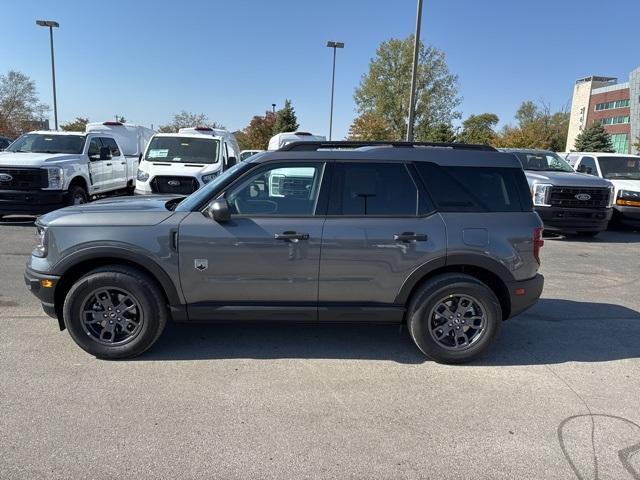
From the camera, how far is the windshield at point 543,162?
12406mm

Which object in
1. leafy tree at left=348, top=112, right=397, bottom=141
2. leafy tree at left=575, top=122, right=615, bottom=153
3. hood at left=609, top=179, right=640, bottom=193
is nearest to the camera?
hood at left=609, top=179, right=640, bottom=193

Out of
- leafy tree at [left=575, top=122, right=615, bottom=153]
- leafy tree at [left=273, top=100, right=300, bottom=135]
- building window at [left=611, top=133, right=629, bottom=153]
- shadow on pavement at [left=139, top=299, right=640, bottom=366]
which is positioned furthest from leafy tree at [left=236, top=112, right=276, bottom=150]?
building window at [left=611, top=133, right=629, bottom=153]

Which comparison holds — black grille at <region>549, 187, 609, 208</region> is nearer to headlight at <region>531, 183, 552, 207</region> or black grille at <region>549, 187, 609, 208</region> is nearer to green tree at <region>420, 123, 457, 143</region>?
headlight at <region>531, 183, 552, 207</region>

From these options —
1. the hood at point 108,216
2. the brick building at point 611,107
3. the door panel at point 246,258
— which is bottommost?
the door panel at point 246,258

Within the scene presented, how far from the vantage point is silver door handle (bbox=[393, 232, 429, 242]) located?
4.01 meters

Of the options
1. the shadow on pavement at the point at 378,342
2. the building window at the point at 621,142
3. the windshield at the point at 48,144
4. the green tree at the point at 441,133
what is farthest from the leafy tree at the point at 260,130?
the building window at the point at 621,142

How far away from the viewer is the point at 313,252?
13.1 feet

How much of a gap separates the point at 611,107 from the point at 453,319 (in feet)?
306

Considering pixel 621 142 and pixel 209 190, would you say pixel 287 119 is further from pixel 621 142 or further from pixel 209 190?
pixel 621 142

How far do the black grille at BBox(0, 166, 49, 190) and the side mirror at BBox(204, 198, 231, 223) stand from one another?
25.7 feet

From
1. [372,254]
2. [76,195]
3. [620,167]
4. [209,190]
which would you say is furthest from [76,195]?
[620,167]

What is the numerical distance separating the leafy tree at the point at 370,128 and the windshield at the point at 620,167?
29768 millimetres

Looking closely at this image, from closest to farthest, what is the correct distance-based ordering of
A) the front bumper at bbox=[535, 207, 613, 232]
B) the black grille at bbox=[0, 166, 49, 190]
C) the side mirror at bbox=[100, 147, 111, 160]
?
1. the black grille at bbox=[0, 166, 49, 190]
2. the front bumper at bbox=[535, 207, 613, 232]
3. the side mirror at bbox=[100, 147, 111, 160]

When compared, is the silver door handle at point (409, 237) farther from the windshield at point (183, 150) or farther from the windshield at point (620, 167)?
the windshield at point (620, 167)
